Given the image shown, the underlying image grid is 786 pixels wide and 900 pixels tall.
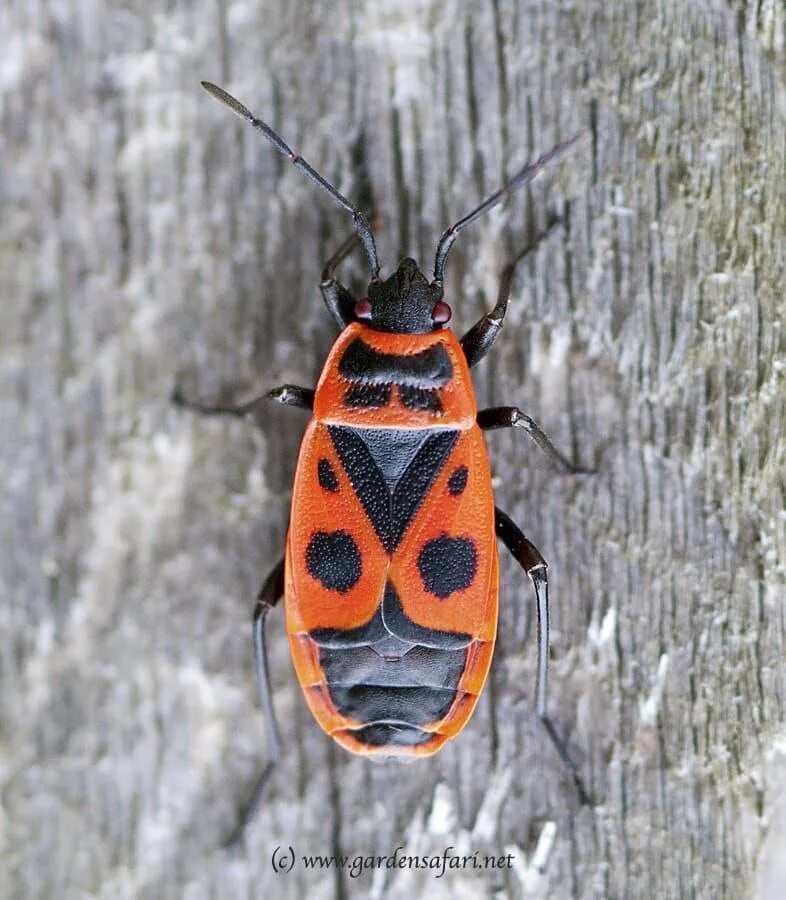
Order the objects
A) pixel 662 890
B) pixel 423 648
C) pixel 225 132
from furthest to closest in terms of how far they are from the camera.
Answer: pixel 225 132 → pixel 662 890 → pixel 423 648

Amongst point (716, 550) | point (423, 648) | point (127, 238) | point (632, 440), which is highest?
point (127, 238)

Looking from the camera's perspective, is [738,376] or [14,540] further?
[14,540]

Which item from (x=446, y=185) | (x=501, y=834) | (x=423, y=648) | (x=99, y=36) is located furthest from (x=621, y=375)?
(x=99, y=36)

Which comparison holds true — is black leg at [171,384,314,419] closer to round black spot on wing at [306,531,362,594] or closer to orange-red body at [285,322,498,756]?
orange-red body at [285,322,498,756]

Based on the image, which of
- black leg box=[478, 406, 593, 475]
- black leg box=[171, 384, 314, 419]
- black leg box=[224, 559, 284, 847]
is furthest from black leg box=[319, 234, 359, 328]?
black leg box=[224, 559, 284, 847]

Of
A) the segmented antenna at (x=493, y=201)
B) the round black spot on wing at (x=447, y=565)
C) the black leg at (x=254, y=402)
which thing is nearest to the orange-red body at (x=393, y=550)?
the round black spot on wing at (x=447, y=565)

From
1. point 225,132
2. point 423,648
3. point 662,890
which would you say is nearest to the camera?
point 423,648

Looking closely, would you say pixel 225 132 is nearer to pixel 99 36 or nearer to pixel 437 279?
pixel 99 36
